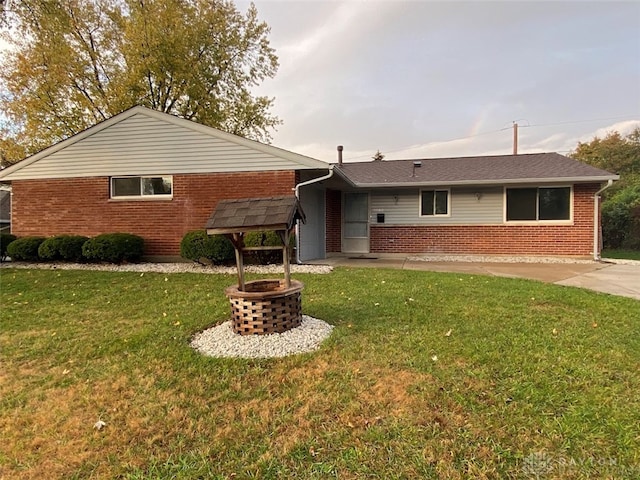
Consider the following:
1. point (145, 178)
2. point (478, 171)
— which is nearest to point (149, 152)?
point (145, 178)

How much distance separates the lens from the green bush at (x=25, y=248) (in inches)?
421

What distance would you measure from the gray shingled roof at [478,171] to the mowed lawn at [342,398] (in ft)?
22.2

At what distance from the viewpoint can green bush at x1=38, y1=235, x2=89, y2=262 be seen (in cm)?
1041

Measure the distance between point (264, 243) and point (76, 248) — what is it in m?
5.49

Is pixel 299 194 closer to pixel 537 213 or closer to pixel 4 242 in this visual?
pixel 537 213

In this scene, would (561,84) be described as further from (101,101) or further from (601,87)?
(101,101)

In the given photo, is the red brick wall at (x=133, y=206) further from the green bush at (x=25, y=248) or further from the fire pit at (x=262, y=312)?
the fire pit at (x=262, y=312)

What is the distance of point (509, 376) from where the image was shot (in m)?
3.08

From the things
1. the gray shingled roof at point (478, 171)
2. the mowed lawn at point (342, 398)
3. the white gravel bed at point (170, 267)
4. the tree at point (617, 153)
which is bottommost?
the mowed lawn at point (342, 398)

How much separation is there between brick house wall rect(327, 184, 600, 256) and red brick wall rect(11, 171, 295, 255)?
3855 mm

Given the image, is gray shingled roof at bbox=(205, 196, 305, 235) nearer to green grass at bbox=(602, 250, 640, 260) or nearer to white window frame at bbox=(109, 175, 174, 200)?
white window frame at bbox=(109, 175, 174, 200)

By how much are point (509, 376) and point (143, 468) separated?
8.81 feet

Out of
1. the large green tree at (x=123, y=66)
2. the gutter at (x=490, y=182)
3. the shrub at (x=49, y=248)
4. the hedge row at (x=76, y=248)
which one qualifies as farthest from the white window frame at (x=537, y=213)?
the large green tree at (x=123, y=66)

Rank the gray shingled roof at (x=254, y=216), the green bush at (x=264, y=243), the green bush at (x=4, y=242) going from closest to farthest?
the gray shingled roof at (x=254, y=216), the green bush at (x=264, y=243), the green bush at (x=4, y=242)
